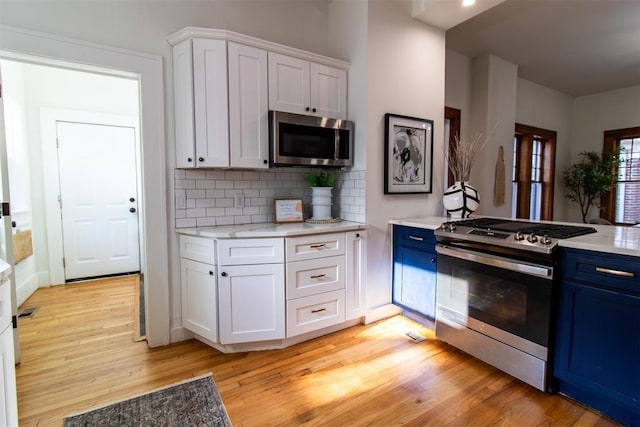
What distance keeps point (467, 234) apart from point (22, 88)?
4.82 meters

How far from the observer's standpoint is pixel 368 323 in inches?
111

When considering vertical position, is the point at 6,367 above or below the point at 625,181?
below

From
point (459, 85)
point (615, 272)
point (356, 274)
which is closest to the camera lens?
point (615, 272)

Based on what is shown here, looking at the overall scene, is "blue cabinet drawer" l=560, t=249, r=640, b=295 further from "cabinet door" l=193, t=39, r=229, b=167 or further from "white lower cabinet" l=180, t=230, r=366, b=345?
"cabinet door" l=193, t=39, r=229, b=167

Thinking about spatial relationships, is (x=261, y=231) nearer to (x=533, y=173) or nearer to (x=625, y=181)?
(x=533, y=173)

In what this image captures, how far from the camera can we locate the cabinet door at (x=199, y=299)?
2268mm

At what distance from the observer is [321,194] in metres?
2.83

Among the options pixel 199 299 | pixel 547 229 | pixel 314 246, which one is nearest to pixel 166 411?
pixel 199 299

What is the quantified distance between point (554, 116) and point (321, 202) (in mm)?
5115

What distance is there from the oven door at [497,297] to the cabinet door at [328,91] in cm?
148

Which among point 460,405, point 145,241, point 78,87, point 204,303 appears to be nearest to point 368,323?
point 460,405

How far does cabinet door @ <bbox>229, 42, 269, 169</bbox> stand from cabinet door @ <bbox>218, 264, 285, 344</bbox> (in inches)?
31.9

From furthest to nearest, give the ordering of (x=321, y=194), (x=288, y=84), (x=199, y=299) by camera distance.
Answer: (x=321, y=194), (x=288, y=84), (x=199, y=299)

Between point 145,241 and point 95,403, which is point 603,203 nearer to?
point 145,241
